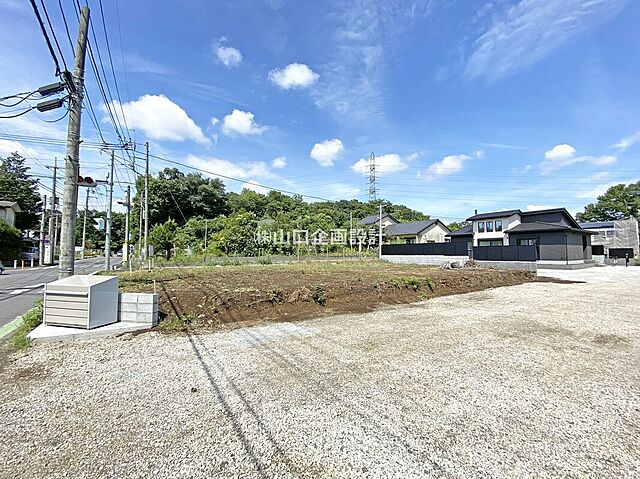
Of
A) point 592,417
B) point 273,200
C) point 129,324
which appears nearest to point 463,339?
point 592,417

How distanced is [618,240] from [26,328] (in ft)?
133

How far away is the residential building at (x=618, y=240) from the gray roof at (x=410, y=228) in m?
14.4

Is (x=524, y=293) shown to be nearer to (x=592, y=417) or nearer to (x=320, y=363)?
(x=592, y=417)

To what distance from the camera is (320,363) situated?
3.49m

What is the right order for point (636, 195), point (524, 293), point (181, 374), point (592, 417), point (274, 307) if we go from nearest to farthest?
point (592, 417) < point (181, 374) < point (274, 307) < point (524, 293) < point (636, 195)

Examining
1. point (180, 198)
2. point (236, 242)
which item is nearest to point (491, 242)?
point (236, 242)

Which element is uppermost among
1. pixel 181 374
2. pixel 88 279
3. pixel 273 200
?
pixel 273 200

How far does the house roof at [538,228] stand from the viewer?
18700 millimetres

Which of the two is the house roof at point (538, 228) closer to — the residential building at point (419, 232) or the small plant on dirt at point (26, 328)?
the residential building at point (419, 232)

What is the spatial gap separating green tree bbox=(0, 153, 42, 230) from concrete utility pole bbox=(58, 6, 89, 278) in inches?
1402

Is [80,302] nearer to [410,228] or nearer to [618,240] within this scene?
[410,228]

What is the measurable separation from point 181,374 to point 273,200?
42608mm

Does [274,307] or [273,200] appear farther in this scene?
[273,200]

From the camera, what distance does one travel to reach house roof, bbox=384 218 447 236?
3472cm
